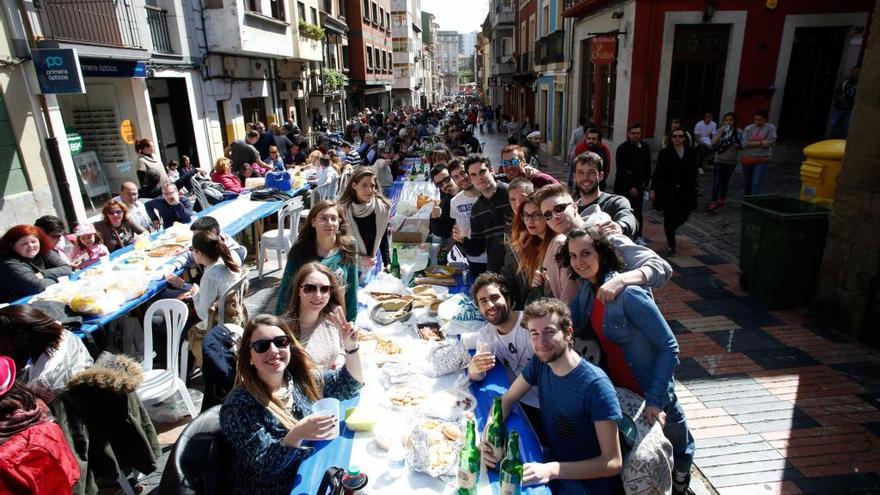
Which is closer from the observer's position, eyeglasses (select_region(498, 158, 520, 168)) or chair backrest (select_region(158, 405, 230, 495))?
chair backrest (select_region(158, 405, 230, 495))

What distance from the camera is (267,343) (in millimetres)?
2328

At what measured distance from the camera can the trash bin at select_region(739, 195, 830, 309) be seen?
5027mm

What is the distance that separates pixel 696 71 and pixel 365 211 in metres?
9.77

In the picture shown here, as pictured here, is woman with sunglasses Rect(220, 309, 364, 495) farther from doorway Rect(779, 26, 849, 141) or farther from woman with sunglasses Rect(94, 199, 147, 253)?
doorway Rect(779, 26, 849, 141)

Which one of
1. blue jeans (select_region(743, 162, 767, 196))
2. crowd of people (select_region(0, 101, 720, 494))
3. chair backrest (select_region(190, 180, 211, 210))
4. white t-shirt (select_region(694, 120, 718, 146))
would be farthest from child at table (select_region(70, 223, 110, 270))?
white t-shirt (select_region(694, 120, 718, 146))

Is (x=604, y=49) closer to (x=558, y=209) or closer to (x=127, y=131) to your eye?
(x=558, y=209)

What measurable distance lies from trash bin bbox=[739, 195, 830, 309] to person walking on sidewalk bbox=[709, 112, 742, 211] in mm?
3140

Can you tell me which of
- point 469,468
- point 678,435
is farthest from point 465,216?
point 469,468

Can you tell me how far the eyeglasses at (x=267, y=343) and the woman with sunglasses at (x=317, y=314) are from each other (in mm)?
604

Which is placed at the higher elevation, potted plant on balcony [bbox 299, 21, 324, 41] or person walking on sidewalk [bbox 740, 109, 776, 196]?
potted plant on balcony [bbox 299, 21, 324, 41]

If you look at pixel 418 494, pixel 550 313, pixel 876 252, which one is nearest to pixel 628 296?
pixel 550 313

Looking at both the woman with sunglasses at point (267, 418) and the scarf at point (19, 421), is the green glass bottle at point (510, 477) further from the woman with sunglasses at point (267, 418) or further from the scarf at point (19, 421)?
the scarf at point (19, 421)

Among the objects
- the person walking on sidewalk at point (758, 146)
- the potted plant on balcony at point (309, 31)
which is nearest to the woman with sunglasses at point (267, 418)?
the person walking on sidewalk at point (758, 146)

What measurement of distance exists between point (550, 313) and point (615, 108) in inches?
432
